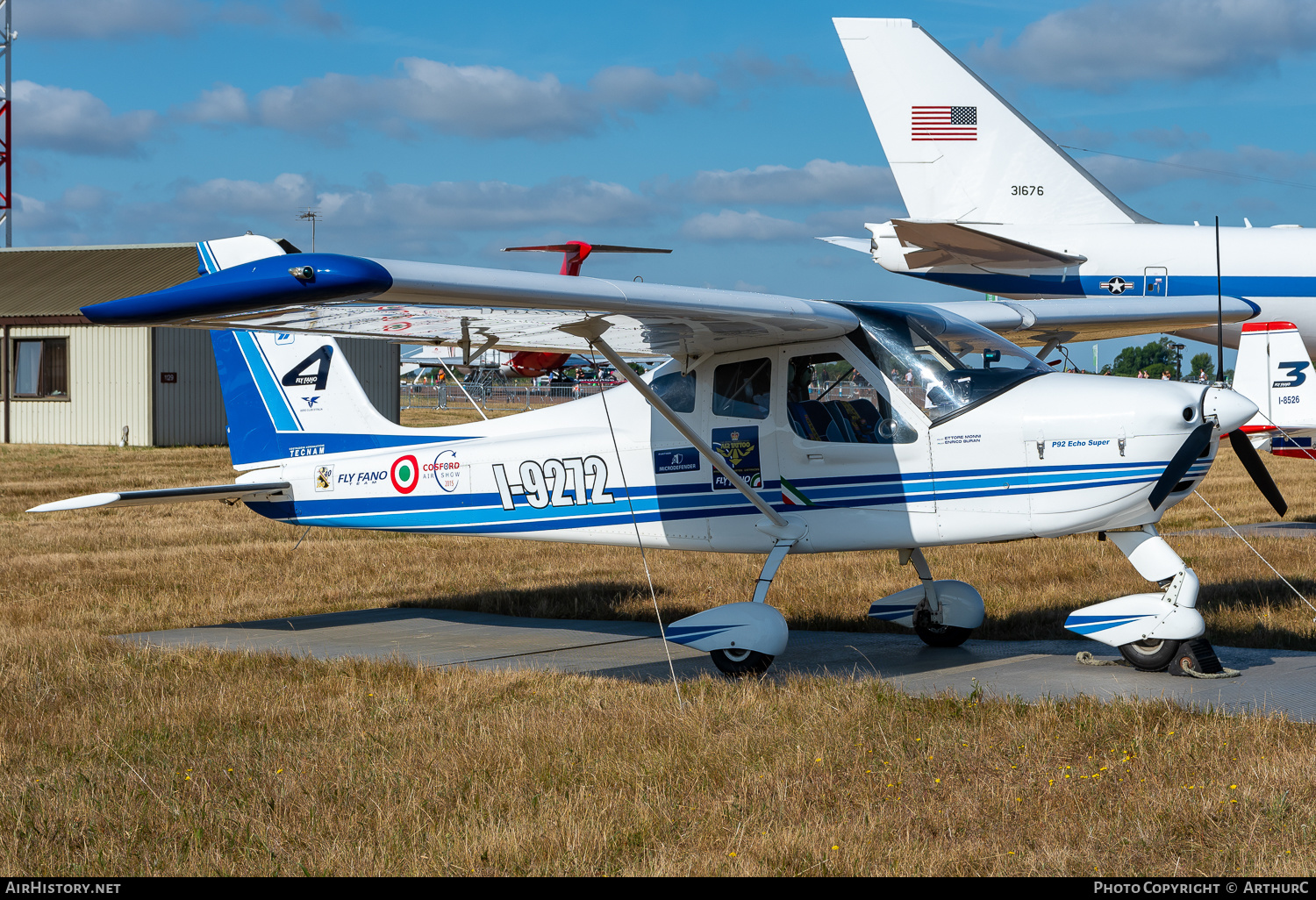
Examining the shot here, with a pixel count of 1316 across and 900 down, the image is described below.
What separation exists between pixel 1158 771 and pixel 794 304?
11.1ft

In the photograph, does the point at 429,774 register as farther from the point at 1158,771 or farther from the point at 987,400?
the point at 987,400

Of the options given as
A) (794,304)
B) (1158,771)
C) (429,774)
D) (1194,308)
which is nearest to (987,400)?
(794,304)

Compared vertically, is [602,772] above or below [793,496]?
below

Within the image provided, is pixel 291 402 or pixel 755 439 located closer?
pixel 755 439

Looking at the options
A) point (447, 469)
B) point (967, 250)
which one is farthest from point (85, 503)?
point (967, 250)

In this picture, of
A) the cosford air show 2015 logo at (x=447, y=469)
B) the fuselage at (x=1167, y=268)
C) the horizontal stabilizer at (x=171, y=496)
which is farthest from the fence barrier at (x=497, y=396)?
the cosford air show 2015 logo at (x=447, y=469)

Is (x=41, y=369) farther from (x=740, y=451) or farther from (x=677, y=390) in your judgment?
(x=740, y=451)

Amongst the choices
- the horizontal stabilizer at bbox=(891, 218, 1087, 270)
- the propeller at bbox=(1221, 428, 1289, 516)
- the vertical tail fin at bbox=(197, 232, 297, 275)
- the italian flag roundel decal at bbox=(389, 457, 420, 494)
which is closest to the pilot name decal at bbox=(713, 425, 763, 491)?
the italian flag roundel decal at bbox=(389, 457, 420, 494)

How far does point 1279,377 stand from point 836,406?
Result: 357 inches

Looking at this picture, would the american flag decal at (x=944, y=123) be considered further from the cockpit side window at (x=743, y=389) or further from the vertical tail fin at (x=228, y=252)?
the vertical tail fin at (x=228, y=252)

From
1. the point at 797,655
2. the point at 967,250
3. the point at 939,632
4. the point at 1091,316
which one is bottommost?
the point at 797,655

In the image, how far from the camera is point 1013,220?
16.6m

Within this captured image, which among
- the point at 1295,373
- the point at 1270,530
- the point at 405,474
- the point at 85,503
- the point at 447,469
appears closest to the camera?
the point at 85,503

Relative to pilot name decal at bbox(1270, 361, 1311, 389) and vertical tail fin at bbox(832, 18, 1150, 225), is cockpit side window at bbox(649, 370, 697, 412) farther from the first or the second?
vertical tail fin at bbox(832, 18, 1150, 225)
